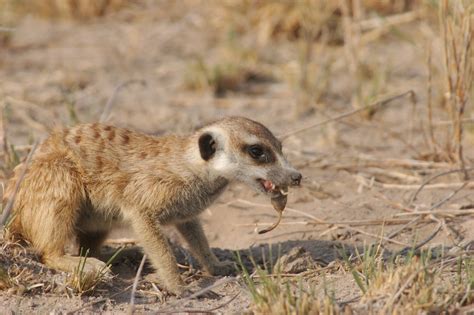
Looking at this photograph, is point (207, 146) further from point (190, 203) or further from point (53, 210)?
point (53, 210)

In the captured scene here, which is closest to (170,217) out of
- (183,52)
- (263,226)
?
(263,226)

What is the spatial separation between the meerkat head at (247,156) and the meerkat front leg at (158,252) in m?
0.45

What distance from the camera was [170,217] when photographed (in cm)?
453

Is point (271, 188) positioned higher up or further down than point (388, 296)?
higher up

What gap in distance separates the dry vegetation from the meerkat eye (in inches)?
21.1

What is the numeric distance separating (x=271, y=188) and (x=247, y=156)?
Result: 21cm

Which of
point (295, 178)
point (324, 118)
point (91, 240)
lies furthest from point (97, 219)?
point (324, 118)

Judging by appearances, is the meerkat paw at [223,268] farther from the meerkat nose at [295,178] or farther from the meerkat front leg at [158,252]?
the meerkat nose at [295,178]

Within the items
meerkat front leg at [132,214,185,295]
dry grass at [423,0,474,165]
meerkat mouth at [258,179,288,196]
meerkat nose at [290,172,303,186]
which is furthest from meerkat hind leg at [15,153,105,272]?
dry grass at [423,0,474,165]

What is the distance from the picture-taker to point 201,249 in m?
4.74

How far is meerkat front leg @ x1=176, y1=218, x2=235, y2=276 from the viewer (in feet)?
15.5

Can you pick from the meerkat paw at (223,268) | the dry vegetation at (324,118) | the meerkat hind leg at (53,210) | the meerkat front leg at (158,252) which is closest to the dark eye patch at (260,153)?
the dry vegetation at (324,118)

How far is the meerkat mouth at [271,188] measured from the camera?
4262mm

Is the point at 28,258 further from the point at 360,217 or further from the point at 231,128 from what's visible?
the point at 360,217
